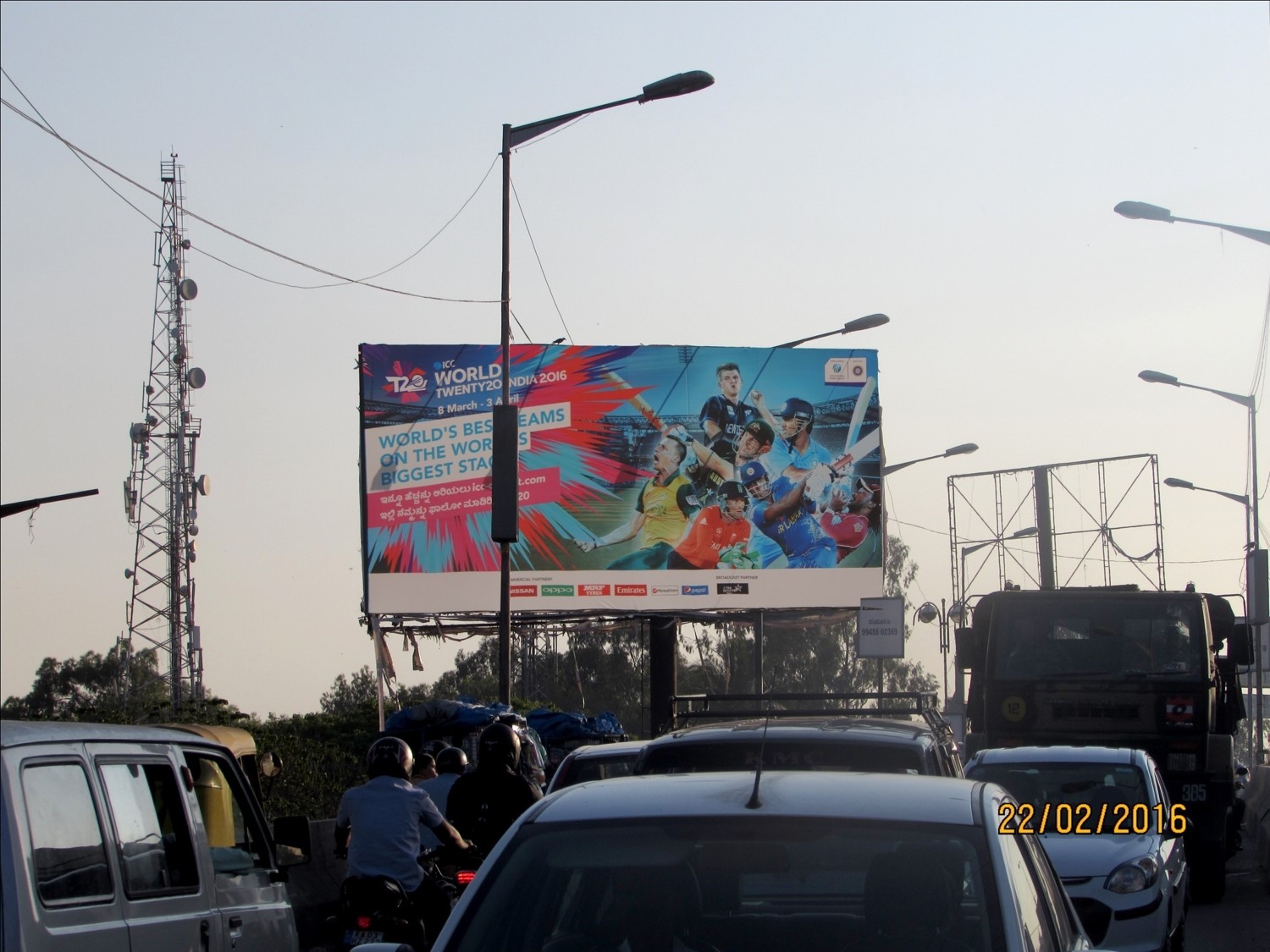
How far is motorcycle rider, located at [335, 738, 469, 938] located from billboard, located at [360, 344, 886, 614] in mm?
21770

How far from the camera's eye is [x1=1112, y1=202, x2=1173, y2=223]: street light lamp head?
19.6 m

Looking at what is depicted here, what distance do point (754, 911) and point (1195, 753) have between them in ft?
40.0

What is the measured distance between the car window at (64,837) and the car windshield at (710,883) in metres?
1.65

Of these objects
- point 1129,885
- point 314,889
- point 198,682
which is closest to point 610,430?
point 198,682

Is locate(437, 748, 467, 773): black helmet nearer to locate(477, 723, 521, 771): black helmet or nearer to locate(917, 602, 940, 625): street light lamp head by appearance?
locate(477, 723, 521, 771): black helmet

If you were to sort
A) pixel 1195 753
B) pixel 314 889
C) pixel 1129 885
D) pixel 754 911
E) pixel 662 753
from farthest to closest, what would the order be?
pixel 1195 753 → pixel 314 889 → pixel 1129 885 → pixel 662 753 → pixel 754 911

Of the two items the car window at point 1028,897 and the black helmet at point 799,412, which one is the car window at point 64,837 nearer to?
the car window at point 1028,897

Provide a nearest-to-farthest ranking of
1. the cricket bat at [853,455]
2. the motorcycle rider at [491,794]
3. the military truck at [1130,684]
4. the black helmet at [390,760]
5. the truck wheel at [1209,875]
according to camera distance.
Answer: the black helmet at [390,760]
the motorcycle rider at [491,794]
the truck wheel at [1209,875]
the military truck at [1130,684]
the cricket bat at [853,455]

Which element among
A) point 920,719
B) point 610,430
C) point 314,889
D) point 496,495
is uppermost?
point 610,430

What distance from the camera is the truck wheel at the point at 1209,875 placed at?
1516cm

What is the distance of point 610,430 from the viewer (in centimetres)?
3122

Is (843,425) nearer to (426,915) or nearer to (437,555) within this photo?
(437,555)

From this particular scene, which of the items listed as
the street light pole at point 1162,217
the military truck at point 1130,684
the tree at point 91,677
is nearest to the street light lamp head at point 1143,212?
the street light pole at point 1162,217

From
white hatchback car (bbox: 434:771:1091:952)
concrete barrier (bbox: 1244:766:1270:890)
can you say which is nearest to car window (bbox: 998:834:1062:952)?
white hatchback car (bbox: 434:771:1091:952)
